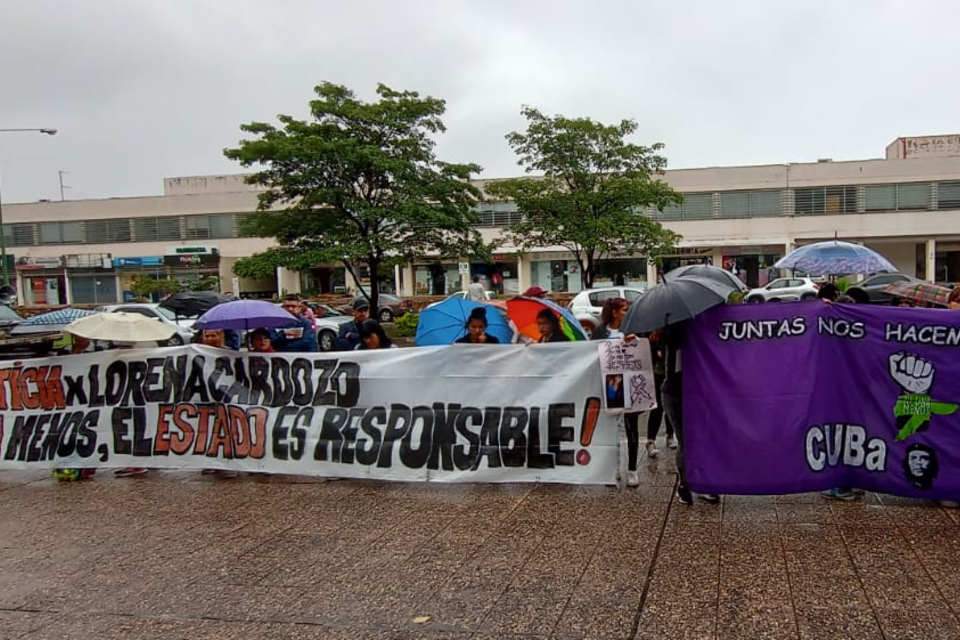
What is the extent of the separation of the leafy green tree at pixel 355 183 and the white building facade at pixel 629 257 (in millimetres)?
16052

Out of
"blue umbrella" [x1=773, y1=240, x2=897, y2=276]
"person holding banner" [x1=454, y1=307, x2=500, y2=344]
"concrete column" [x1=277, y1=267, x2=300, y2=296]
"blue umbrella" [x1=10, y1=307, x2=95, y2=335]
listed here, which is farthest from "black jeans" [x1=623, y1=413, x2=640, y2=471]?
"concrete column" [x1=277, y1=267, x2=300, y2=296]

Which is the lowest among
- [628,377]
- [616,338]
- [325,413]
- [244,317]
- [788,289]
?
[325,413]

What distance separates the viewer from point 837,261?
9.15 m

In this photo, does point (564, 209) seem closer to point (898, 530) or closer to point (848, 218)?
point (898, 530)

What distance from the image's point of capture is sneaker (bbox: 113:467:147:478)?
742cm

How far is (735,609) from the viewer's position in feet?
12.6

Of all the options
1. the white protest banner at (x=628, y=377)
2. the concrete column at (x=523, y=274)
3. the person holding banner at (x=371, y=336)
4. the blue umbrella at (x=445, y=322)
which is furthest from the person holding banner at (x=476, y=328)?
the concrete column at (x=523, y=274)

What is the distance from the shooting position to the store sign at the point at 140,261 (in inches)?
2170

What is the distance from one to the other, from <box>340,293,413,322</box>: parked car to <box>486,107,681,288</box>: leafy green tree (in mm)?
9879

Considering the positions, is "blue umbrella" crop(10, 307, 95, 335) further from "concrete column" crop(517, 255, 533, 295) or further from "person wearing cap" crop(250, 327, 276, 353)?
"concrete column" crop(517, 255, 533, 295)

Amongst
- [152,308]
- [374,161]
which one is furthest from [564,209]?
[152,308]

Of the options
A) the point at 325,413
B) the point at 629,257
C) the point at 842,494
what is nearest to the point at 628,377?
the point at 842,494

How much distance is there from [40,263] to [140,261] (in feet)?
27.9

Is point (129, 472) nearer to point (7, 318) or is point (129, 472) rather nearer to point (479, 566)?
point (479, 566)
